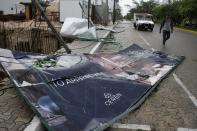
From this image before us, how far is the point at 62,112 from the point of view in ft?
17.2

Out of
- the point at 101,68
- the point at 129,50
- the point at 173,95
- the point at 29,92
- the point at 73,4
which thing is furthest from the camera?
the point at 73,4

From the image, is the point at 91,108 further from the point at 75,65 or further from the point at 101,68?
the point at 101,68

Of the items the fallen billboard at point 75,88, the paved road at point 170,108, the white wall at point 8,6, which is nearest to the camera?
the fallen billboard at point 75,88

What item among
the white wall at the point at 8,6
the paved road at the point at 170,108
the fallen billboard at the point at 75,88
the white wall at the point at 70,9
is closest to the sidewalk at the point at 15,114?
the fallen billboard at the point at 75,88

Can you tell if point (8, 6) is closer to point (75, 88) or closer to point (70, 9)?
point (70, 9)

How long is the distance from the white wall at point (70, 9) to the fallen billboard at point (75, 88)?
Answer: 26957 millimetres

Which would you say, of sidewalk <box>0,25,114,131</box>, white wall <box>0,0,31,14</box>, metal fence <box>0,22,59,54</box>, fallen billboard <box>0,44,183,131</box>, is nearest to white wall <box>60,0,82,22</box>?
white wall <box>0,0,31,14</box>

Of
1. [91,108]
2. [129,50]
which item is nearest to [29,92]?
[91,108]

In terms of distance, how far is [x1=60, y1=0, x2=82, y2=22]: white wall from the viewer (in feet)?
116

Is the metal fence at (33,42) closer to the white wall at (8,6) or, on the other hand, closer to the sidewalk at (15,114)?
the sidewalk at (15,114)

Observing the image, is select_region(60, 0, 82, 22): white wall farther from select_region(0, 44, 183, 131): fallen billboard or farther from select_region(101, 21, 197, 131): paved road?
select_region(101, 21, 197, 131): paved road

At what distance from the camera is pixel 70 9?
3572 centimetres

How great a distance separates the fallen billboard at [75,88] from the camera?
5.20 m

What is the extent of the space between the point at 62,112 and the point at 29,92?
2.58 ft
